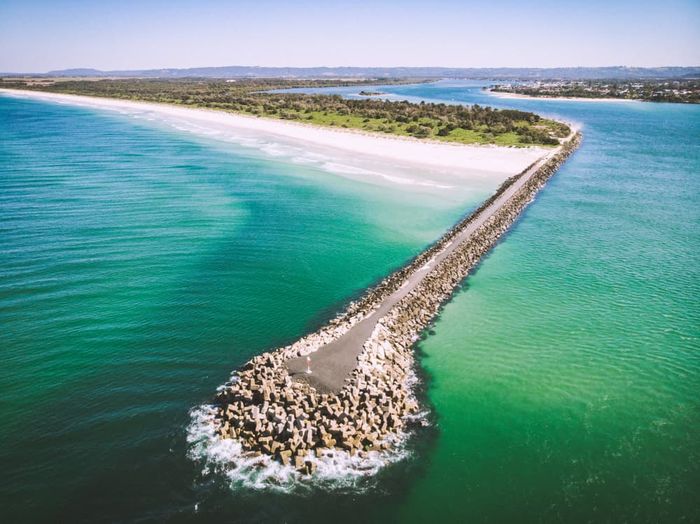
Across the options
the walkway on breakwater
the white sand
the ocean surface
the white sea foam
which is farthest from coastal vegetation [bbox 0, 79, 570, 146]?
the white sea foam

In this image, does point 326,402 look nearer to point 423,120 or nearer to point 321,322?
point 321,322

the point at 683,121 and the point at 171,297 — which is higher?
the point at 683,121

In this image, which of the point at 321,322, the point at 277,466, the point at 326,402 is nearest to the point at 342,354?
the point at 326,402

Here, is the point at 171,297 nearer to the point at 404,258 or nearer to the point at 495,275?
the point at 404,258

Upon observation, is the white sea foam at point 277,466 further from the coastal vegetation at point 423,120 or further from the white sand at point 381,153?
the coastal vegetation at point 423,120

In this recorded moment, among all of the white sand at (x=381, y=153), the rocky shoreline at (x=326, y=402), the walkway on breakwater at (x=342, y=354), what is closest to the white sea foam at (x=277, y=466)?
the rocky shoreline at (x=326, y=402)

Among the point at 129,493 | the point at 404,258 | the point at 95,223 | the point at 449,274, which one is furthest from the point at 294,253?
the point at 129,493

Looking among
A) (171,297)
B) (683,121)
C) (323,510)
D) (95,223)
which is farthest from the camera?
(683,121)
